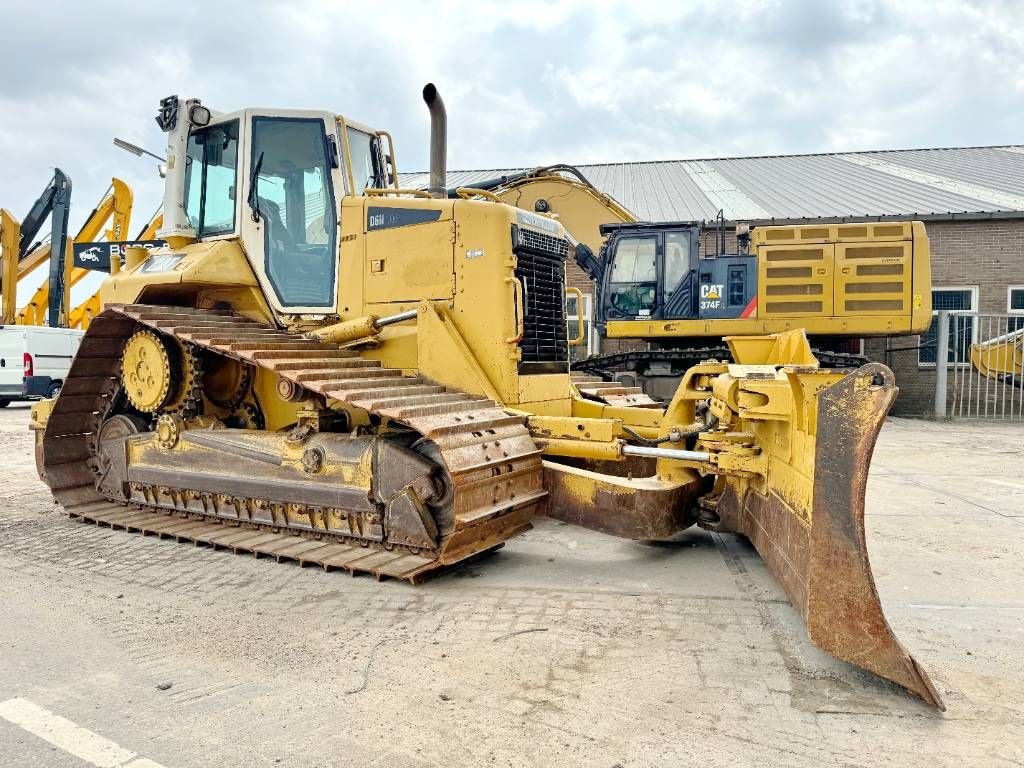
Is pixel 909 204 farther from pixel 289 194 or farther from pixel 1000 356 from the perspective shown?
pixel 289 194

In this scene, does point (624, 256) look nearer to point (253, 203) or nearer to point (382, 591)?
point (253, 203)

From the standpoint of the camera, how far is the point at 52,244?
19062 mm

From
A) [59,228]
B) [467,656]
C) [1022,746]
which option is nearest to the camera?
[1022,746]

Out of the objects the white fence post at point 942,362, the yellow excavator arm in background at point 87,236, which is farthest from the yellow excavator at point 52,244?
the white fence post at point 942,362

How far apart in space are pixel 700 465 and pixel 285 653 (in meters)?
2.48

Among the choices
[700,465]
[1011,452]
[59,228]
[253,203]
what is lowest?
[1011,452]

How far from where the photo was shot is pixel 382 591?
13.3ft

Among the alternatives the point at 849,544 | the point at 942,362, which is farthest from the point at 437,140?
the point at 942,362

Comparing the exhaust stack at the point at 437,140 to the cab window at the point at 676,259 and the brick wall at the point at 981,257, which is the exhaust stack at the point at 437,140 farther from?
the brick wall at the point at 981,257

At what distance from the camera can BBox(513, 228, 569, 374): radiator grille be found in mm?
5242

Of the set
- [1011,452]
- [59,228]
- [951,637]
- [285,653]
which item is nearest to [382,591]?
[285,653]

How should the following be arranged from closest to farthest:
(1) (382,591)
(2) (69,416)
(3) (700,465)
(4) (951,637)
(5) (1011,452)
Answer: (4) (951,637)
(1) (382,591)
(3) (700,465)
(2) (69,416)
(5) (1011,452)

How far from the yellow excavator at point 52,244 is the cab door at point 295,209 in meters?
15.4

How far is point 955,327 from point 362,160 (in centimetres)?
1410
